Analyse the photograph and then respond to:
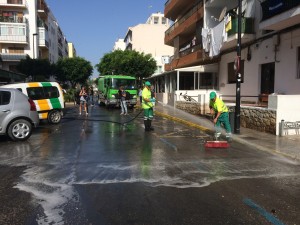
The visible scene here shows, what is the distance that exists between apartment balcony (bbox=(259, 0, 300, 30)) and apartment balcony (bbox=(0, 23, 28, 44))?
3928cm

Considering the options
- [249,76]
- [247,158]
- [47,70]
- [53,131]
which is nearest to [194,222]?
[247,158]

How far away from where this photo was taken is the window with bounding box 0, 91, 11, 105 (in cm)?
1069

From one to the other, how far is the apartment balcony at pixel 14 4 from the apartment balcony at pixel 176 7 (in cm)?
2315

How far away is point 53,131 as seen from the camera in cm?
1381

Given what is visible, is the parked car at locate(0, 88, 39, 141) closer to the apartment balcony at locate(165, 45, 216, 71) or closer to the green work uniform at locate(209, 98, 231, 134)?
the green work uniform at locate(209, 98, 231, 134)

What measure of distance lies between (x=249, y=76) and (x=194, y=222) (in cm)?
1658

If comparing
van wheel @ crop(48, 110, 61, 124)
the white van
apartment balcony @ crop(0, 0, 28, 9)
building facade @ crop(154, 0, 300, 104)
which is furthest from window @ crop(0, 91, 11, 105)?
apartment balcony @ crop(0, 0, 28, 9)

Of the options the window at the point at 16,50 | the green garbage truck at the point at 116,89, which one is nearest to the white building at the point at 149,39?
the window at the point at 16,50

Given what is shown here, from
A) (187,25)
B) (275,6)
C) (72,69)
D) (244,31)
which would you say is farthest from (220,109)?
(72,69)

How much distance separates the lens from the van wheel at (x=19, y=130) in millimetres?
10799

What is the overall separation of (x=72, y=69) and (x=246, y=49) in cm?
4237

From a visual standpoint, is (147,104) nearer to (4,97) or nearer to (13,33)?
(4,97)

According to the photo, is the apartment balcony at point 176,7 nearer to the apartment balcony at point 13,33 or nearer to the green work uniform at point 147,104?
the green work uniform at point 147,104

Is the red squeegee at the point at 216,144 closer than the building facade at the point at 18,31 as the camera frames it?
Yes
